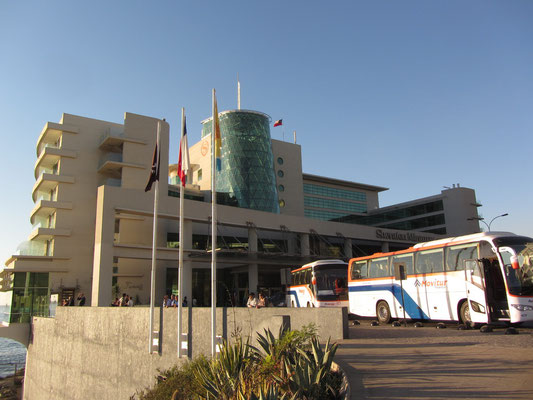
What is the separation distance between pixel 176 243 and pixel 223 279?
28.0 ft

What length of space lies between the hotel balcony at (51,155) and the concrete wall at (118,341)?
16494mm

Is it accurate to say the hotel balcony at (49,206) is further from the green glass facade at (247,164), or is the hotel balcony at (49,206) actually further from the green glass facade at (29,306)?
the green glass facade at (247,164)

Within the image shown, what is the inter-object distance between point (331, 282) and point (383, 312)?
4.14m

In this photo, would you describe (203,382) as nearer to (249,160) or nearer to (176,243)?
(176,243)

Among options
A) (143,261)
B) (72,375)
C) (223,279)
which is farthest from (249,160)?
(72,375)

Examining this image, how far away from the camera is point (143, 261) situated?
3834 centimetres

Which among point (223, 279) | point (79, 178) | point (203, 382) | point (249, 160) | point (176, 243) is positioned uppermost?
point (249, 160)

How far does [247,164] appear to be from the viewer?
187ft

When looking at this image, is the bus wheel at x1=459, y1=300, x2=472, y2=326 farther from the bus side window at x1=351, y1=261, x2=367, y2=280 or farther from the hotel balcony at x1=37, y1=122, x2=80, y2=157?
the hotel balcony at x1=37, y1=122, x2=80, y2=157

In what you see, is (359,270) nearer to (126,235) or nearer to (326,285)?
(326,285)

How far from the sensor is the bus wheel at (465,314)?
14.9 metres

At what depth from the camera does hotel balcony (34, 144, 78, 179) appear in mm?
38144

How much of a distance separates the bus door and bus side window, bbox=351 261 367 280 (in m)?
6.32

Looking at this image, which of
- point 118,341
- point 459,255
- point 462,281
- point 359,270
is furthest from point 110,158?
point 462,281
